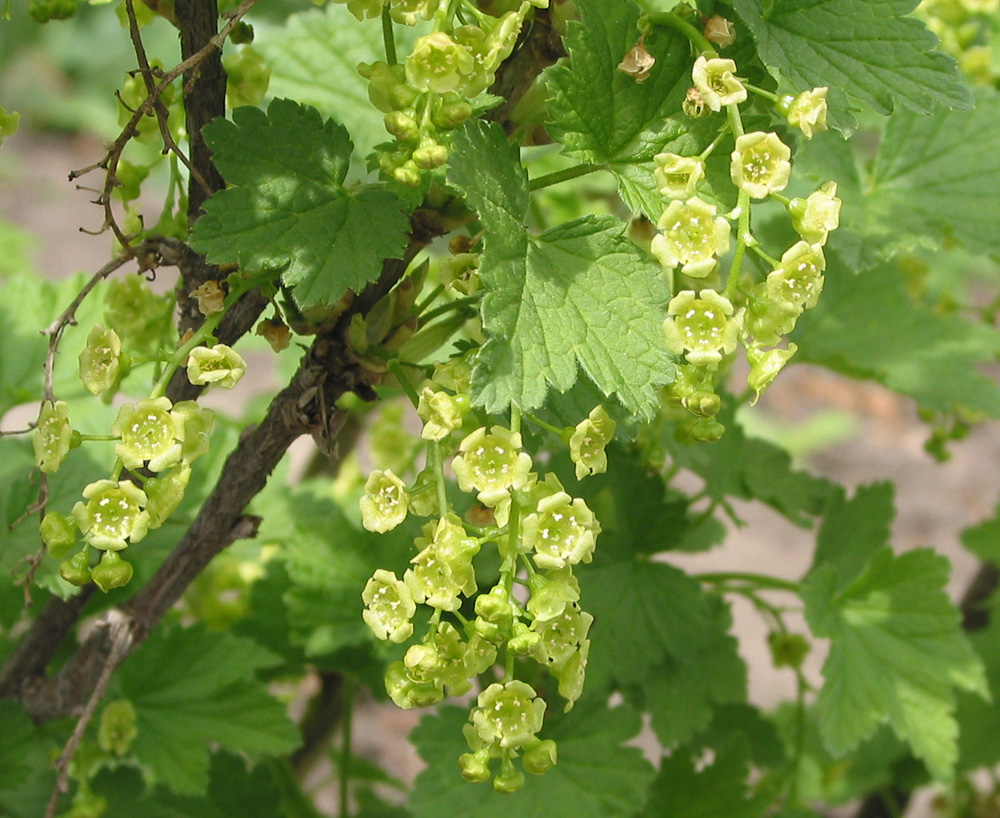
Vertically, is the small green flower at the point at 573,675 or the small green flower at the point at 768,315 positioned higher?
the small green flower at the point at 768,315

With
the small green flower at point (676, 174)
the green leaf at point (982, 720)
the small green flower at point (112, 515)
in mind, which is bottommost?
the green leaf at point (982, 720)

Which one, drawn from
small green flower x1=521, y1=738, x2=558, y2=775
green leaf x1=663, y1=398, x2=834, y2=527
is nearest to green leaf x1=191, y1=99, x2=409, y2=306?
small green flower x1=521, y1=738, x2=558, y2=775

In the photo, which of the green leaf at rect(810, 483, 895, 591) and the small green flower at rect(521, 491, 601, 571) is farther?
the green leaf at rect(810, 483, 895, 591)

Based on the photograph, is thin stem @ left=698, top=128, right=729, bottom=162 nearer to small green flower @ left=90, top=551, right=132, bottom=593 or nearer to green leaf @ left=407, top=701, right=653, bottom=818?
small green flower @ left=90, top=551, right=132, bottom=593

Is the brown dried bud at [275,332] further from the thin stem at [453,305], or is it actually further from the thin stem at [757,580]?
the thin stem at [757,580]

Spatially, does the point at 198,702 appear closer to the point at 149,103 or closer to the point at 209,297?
the point at 209,297

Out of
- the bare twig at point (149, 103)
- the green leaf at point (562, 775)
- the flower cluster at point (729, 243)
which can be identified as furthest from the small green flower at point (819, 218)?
the green leaf at point (562, 775)
